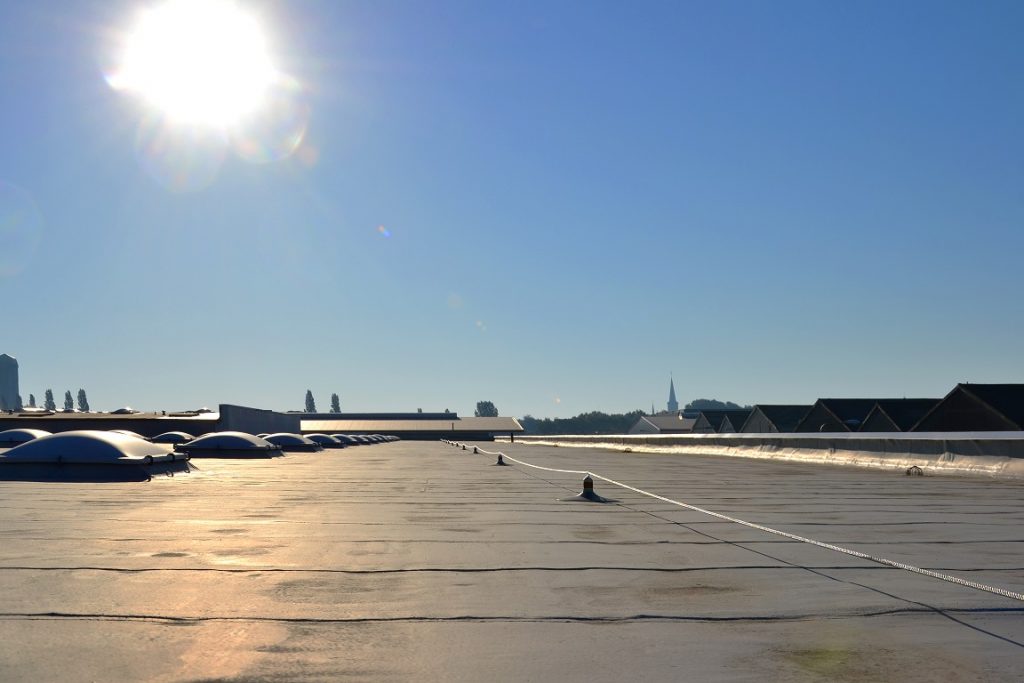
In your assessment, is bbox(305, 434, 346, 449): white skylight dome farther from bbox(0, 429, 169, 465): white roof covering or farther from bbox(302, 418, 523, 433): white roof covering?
bbox(302, 418, 523, 433): white roof covering

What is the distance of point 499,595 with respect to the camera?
9.09 metres

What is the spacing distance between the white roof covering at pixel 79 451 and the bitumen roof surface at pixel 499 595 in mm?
8940

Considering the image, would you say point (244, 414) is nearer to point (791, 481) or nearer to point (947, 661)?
point (791, 481)

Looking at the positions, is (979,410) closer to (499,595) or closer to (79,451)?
(79,451)

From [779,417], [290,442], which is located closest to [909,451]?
[290,442]

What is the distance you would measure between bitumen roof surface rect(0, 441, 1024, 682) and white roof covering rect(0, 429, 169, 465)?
29.3 feet

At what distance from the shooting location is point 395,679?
6.18 metres

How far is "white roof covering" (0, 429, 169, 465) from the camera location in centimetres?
2616

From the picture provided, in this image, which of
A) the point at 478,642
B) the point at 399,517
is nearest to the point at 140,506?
the point at 399,517

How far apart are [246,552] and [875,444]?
96.2 feet

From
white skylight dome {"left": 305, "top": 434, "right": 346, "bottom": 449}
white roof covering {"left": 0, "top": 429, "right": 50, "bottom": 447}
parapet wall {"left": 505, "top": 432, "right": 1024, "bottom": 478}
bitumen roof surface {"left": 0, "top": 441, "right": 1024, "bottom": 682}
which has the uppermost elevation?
white roof covering {"left": 0, "top": 429, "right": 50, "bottom": 447}

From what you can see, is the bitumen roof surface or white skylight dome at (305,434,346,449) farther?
white skylight dome at (305,434,346,449)

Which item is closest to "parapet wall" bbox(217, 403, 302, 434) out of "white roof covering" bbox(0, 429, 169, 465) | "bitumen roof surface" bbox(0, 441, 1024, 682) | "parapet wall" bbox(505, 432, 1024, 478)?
"parapet wall" bbox(505, 432, 1024, 478)

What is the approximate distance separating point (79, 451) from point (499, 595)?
22.0 metres
